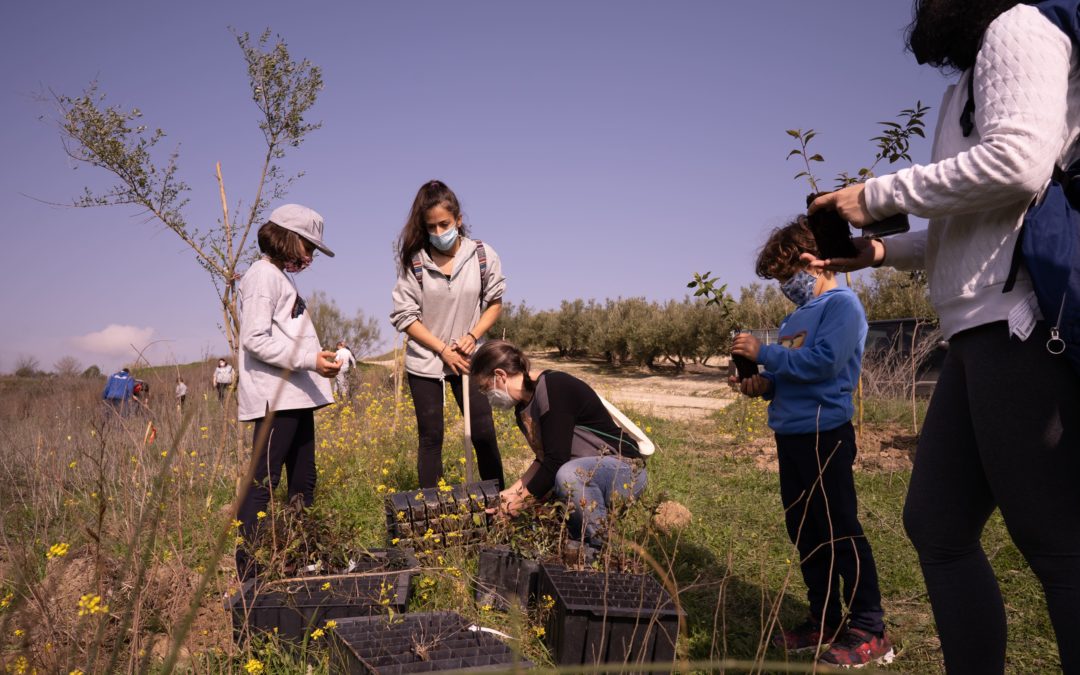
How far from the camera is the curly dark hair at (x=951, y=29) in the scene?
1545mm

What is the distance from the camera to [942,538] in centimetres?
165

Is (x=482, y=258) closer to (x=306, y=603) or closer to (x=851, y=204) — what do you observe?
(x=306, y=603)

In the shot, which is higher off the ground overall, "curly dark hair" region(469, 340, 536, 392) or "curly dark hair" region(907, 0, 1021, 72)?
→ "curly dark hair" region(907, 0, 1021, 72)

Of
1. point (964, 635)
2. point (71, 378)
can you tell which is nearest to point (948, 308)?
point (964, 635)

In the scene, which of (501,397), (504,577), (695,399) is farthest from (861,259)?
(695,399)

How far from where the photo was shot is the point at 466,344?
385 centimetres

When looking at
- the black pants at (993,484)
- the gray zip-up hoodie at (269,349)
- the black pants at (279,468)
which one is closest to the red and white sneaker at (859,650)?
the black pants at (993,484)

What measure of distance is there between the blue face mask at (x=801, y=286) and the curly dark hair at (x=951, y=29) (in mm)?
1215

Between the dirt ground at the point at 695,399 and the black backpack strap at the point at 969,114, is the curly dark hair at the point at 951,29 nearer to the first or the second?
the black backpack strap at the point at 969,114

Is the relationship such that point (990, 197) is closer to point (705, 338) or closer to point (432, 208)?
point (432, 208)

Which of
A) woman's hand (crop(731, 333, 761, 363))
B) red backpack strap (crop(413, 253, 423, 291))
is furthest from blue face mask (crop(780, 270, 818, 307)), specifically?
red backpack strap (crop(413, 253, 423, 291))

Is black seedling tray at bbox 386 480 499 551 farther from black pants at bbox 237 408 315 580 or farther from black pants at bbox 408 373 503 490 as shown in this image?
black pants at bbox 408 373 503 490

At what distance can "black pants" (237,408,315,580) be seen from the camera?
3.02 meters

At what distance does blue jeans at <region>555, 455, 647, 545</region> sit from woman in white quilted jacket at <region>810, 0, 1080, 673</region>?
146cm
